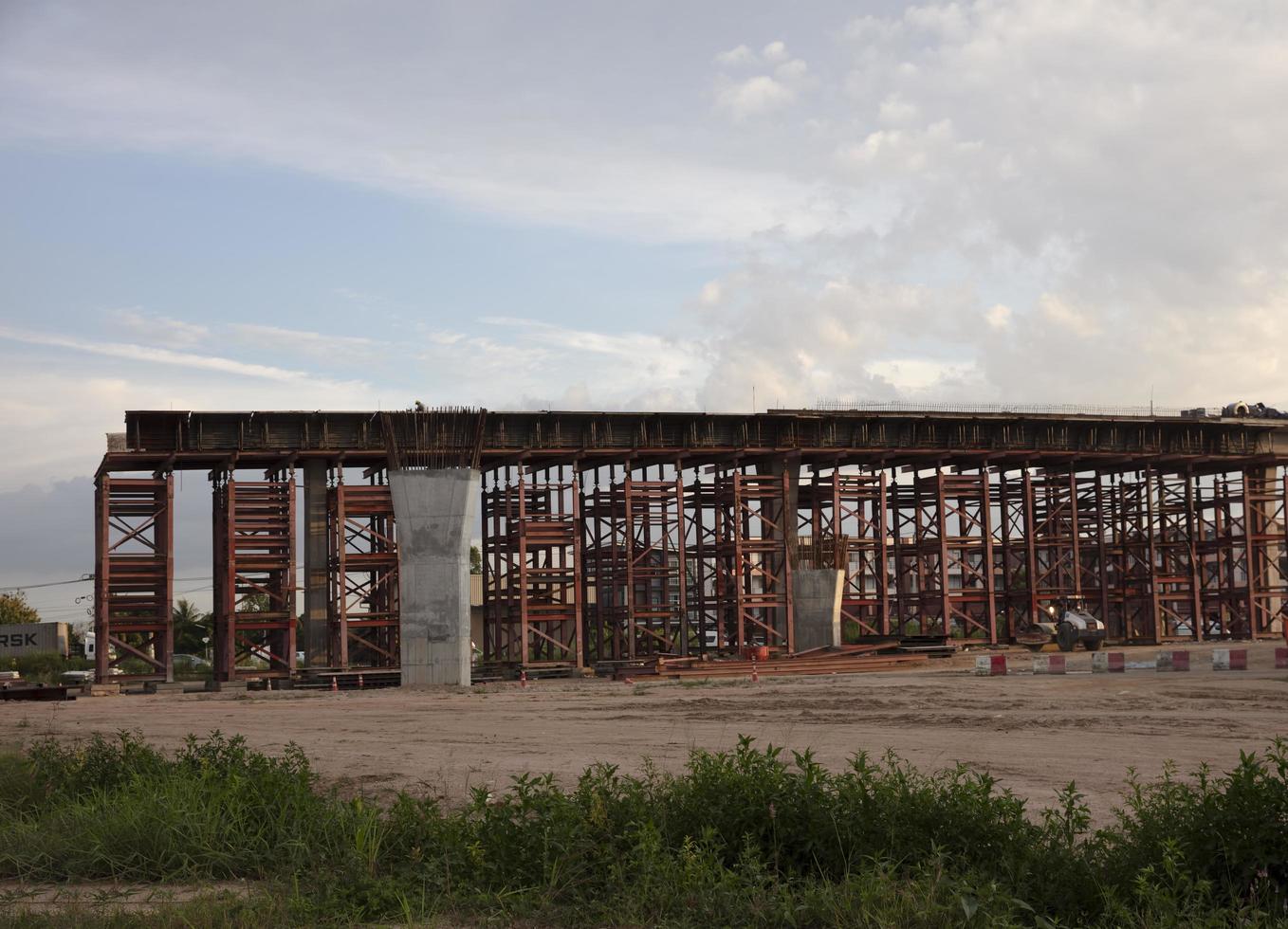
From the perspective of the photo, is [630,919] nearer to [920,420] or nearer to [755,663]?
[755,663]

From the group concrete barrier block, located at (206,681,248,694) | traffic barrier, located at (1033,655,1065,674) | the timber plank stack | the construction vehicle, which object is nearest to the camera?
traffic barrier, located at (1033,655,1065,674)

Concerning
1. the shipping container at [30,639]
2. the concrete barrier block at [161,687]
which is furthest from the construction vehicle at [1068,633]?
the shipping container at [30,639]

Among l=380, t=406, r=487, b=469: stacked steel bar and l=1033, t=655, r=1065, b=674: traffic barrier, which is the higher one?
l=380, t=406, r=487, b=469: stacked steel bar

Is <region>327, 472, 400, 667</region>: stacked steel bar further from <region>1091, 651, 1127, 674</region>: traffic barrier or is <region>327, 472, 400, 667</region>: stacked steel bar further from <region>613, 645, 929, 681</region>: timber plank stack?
<region>1091, 651, 1127, 674</region>: traffic barrier

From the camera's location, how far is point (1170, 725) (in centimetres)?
2180

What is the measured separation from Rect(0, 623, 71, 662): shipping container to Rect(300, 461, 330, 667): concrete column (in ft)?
150

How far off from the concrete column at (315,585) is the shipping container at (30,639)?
150 ft

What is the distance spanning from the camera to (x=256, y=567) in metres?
46.7

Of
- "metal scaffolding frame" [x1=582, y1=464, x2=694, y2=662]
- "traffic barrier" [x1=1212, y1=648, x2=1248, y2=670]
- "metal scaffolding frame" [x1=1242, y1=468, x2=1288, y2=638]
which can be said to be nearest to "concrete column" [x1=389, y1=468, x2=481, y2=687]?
"metal scaffolding frame" [x1=582, y1=464, x2=694, y2=662]

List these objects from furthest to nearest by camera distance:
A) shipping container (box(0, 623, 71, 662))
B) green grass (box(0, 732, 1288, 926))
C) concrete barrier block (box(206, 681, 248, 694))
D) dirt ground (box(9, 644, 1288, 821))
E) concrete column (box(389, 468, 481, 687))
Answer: shipping container (box(0, 623, 71, 662)), concrete barrier block (box(206, 681, 248, 694)), concrete column (box(389, 468, 481, 687)), dirt ground (box(9, 644, 1288, 821)), green grass (box(0, 732, 1288, 926))

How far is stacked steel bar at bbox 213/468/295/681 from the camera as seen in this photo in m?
46.6

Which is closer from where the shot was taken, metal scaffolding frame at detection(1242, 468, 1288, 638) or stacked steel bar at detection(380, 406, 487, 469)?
stacked steel bar at detection(380, 406, 487, 469)

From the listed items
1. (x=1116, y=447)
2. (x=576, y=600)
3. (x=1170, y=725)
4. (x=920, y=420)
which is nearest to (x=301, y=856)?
(x=1170, y=725)

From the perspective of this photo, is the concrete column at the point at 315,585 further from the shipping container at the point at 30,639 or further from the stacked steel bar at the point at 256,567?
the shipping container at the point at 30,639
